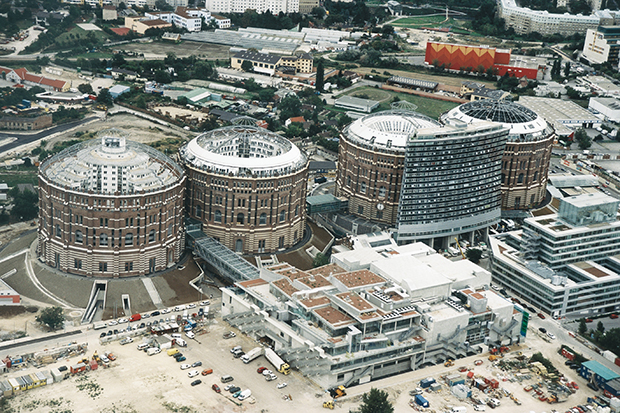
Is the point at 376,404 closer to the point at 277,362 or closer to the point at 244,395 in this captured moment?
the point at 244,395

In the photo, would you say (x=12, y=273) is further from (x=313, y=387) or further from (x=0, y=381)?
(x=313, y=387)

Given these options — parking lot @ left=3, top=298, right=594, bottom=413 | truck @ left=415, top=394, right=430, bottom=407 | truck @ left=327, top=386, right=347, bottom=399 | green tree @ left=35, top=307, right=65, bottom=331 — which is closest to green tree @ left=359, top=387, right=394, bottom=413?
parking lot @ left=3, top=298, right=594, bottom=413

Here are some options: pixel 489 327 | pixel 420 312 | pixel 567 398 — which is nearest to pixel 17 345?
pixel 420 312

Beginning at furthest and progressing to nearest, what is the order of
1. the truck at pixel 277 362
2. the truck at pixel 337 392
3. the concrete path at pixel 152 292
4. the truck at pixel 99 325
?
1. the concrete path at pixel 152 292
2. the truck at pixel 99 325
3. the truck at pixel 277 362
4. the truck at pixel 337 392

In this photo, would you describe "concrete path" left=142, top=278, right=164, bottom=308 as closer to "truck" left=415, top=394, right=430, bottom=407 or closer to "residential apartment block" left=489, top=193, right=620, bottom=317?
"truck" left=415, top=394, right=430, bottom=407

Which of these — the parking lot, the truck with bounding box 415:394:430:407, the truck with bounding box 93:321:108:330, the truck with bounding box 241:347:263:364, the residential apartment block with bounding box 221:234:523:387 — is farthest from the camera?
the truck with bounding box 93:321:108:330

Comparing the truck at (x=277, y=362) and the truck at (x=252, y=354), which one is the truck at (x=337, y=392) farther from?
the truck at (x=252, y=354)

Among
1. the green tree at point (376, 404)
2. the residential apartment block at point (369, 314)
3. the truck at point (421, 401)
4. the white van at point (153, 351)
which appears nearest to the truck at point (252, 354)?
the residential apartment block at point (369, 314)

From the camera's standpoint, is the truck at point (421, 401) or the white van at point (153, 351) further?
the white van at point (153, 351)
